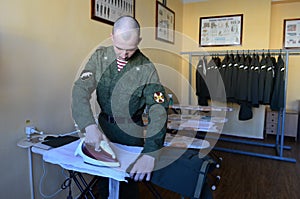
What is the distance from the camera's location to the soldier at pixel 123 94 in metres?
1.16

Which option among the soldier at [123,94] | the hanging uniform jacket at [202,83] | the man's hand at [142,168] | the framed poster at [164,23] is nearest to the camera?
the man's hand at [142,168]

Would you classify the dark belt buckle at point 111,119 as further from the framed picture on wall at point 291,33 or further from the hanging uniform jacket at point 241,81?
the framed picture on wall at point 291,33

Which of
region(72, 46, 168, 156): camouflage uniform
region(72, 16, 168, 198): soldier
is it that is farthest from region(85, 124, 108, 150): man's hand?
region(72, 46, 168, 156): camouflage uniform

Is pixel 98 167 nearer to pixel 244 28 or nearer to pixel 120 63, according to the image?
pixel 120 63

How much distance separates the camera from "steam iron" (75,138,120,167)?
1.05 metres

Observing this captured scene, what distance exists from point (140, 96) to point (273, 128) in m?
3.80

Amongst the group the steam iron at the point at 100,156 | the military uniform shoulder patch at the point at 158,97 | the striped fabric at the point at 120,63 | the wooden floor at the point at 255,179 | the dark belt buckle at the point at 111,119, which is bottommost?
the wooden floor at the point at 255,179

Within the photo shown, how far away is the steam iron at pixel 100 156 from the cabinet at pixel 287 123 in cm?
400

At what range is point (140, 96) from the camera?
133 centimetres

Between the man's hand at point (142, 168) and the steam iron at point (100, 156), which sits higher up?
the steam iron at point (100, 156)

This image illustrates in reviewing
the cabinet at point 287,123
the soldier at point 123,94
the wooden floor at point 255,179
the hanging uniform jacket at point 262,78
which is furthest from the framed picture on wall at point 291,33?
the soldier at point 123,94

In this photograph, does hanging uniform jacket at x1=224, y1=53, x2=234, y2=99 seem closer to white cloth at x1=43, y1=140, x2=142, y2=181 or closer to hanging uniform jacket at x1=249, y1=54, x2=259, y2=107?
hanging uniform jacket at x1=249, y1=54, x2=259, y2=107

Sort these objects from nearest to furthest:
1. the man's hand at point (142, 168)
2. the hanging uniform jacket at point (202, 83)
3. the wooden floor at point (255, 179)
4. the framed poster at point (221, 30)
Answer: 1. the man's hand at point (142, 168)
2. the wooden floor at point (255, 179)
3. the hanging uniform jacket at point (202, 83)
4. the framed poster at point (221, 30)

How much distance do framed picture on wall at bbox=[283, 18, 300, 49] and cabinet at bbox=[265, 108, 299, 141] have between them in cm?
121
